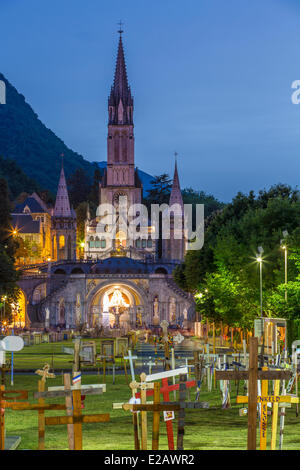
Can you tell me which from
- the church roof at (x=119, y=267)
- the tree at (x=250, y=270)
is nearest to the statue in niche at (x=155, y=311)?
the church roof at (x=119, y=267)

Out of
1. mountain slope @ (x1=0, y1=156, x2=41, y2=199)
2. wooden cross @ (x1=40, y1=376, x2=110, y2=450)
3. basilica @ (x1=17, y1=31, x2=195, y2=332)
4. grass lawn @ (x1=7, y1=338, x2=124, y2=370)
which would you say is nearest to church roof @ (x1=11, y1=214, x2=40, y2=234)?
basilica @ (x1=17, y1=31, x2=195, y2=332)

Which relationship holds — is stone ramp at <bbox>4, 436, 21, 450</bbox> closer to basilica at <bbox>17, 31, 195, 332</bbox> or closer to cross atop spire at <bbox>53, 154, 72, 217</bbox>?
basilica at <bbox>17, 31, 195, 332</bbox>

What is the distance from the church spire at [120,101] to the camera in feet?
472

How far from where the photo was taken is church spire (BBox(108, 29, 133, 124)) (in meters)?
144

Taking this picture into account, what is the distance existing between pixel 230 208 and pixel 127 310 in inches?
1297

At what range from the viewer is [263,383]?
41.9 ft

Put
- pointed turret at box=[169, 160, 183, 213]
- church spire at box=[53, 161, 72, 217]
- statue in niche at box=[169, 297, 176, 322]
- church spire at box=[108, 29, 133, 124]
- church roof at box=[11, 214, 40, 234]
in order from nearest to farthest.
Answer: statue in niche at box=[169, 297, 176, 322] < pointed turret at box=[169, 160, 183, 213] < church spire at box=[53, 161, 72, 217] < church spire at box=[108, 29, 133, 124] < church roof at box=[11, 214, 40, 234]

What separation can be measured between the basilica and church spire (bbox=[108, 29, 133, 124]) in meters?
0.16

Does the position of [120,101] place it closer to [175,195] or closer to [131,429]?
[175,195]

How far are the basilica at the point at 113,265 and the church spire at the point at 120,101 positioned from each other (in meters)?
0.16

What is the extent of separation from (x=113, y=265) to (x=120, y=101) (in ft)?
142

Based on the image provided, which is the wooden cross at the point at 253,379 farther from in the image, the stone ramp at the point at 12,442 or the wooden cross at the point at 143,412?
the stone ramp at the point at 12,442

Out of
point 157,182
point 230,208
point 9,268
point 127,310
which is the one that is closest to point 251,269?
point 9,268
